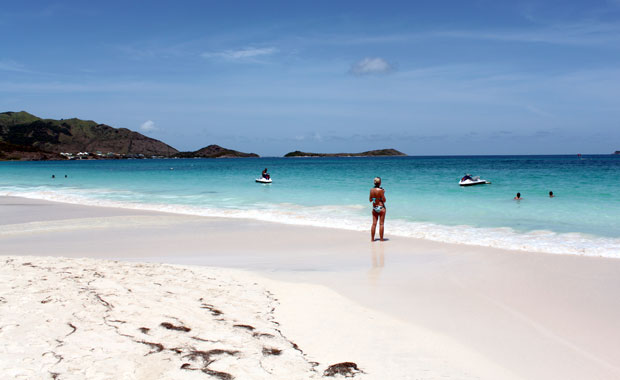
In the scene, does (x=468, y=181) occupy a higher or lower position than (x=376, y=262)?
higher

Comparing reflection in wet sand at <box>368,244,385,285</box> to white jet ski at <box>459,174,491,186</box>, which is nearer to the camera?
reflection in wet sand at <box>368,244,385,285</box>

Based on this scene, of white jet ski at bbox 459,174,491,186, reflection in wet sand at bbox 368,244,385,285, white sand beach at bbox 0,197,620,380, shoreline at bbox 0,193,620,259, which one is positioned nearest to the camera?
white sand beach at bbox 0,197,620,380

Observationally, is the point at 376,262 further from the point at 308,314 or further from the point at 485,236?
Result: the point at 485,236

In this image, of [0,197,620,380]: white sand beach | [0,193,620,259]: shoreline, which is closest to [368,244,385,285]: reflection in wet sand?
[0,197,620,380]: white sand beach

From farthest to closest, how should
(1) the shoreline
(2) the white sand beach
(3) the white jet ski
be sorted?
(3) the white jet ski
(1) the shoreline
(2) the white sand beach

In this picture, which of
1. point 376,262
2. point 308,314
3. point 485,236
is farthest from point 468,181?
point 308,314

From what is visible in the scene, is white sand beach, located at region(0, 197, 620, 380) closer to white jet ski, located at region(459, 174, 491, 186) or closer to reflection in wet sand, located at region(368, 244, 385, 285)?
reflection in wet sand, located at region(368, 244, 385, 285)

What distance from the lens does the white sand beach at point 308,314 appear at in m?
4.23

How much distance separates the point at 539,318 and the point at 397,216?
1196 centimetres

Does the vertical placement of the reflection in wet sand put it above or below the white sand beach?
below

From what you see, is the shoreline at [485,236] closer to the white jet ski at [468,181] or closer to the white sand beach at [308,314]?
the white sand beach at [308,314]

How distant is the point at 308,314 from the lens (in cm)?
597

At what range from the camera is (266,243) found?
12.3 m

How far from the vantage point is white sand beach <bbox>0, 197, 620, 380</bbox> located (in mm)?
4227
